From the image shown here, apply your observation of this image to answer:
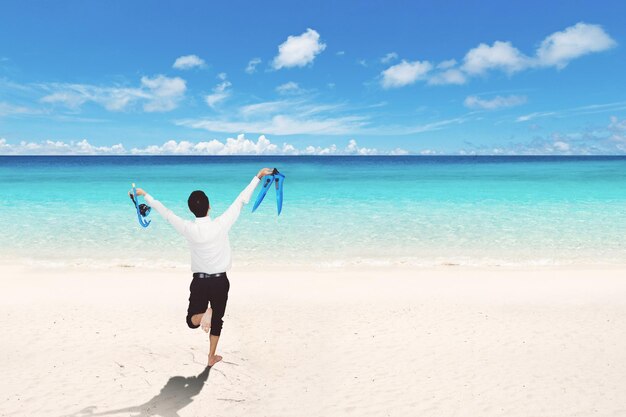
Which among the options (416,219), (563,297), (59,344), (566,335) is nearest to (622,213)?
(416,219)

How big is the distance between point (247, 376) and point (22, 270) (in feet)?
34.7

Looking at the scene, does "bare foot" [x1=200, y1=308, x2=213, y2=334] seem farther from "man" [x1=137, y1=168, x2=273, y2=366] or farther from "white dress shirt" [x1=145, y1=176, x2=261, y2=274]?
"white dress shirt" [x1=145, y1=176, x2=261, y2=274]

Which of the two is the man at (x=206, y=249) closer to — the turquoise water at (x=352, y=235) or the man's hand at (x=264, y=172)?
the man's hand at (x=264, y=172)

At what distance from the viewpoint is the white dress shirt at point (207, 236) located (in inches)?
204

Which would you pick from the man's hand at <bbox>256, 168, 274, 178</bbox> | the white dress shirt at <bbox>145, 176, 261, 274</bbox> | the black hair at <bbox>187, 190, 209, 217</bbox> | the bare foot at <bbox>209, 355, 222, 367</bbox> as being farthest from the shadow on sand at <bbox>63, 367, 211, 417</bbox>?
the man's hand at <bbox>256, 168, 274, 178</bbox>

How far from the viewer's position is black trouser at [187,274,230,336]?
544cm

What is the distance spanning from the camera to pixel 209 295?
216 inches

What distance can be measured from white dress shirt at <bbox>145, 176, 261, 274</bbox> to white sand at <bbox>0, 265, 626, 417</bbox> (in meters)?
1.79

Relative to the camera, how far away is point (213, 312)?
567cm

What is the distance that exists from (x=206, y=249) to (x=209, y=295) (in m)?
0.61

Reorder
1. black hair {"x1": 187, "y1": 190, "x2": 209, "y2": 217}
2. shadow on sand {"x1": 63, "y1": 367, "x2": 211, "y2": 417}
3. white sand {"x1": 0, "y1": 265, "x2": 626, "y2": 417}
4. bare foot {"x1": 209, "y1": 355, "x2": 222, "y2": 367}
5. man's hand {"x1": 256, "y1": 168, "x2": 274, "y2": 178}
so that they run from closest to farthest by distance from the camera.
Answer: black hair {"x1": 187, "y1": 190, "x2": 209, "y2": 217}, shadow on sand {"x1": 63, "y1": 367, "x2": 211, "y2": 417}, man's hand {"x1": 256, "y1": 168, "x2": 274, "y2": 178}, white sand {"x1": 0, "y1": 265, "x2": 626, "y2": 417}, bare foot {"x1": 209, "y1": 355, "x2": 222, "y2": 367}

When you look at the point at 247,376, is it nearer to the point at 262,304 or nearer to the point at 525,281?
the point at 262,304

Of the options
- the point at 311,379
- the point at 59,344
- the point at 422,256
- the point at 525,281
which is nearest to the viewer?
the point at 311,379

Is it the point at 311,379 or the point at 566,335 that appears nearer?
the point at 311,379
